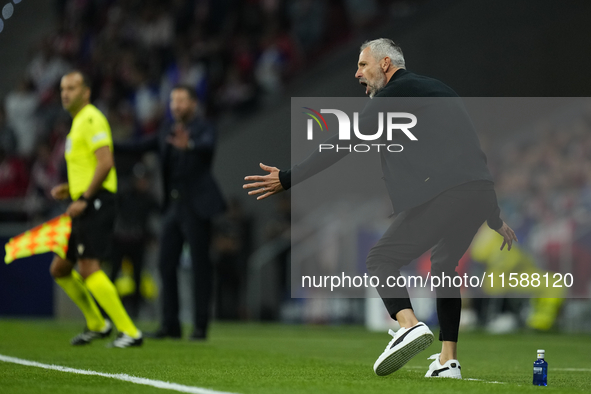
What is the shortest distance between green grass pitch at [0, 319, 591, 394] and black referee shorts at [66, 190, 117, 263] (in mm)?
715

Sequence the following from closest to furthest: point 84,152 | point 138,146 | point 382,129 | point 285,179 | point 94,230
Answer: point 285,179, point 382,129, point 94,230, point 84,152, point 138,146

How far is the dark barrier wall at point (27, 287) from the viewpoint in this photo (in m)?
13.8

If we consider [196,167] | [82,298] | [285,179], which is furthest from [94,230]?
[285,179]

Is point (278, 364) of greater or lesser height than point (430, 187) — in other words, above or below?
below

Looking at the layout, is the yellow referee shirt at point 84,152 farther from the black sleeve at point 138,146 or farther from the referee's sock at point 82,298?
the black sleeve at point 138,146

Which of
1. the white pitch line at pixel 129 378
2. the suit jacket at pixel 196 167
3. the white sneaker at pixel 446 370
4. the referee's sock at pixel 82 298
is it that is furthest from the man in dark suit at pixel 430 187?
the suit jacket at pixel 196 167

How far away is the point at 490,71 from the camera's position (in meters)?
13.5

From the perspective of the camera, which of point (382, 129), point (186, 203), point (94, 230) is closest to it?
point (382, 129)

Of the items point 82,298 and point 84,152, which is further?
point 82,298

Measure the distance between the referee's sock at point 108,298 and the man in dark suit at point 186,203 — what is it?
58.1 inches

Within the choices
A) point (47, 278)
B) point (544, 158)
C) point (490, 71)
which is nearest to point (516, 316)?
point (544, 158)

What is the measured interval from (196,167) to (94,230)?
187 centimetres

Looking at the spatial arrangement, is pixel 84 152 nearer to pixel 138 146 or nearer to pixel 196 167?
pixel 138 146

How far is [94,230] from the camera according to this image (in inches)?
281
